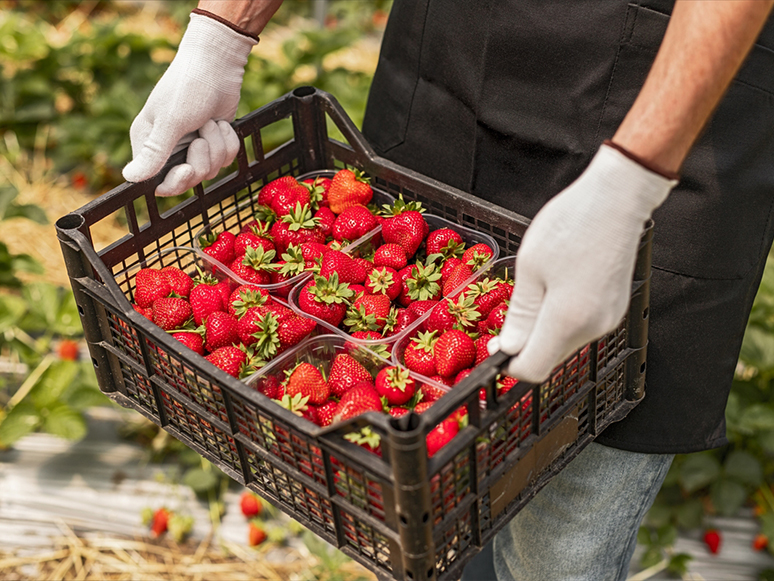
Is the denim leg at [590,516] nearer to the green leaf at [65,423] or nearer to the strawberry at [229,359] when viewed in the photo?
the strawberry at [229,359]

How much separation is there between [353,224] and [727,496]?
4.45 feet

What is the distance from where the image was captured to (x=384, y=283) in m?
1.35

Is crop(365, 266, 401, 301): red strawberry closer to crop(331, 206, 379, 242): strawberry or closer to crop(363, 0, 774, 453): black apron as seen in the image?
crop(331, 206, 379, 242): strawberry

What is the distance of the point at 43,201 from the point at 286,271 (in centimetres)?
243

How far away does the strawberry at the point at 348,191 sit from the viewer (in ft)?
4.80

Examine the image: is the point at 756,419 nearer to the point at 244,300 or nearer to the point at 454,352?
the point at 454,352

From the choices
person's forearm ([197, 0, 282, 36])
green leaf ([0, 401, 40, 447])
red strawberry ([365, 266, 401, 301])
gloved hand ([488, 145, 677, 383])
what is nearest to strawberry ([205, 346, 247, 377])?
red strawberry ([365, 266, 401, 301])

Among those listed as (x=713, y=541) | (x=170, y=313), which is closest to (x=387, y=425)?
(x=170, y=313)

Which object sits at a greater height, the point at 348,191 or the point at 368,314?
the point at 348,191

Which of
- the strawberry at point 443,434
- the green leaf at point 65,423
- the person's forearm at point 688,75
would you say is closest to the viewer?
the person's forearm at point 688,75

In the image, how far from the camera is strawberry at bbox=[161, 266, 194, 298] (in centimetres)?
135

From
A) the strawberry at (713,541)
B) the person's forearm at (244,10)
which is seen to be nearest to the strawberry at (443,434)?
the person's forearm at (244,10)

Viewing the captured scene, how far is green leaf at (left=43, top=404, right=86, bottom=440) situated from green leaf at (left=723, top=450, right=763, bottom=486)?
66.6 inches

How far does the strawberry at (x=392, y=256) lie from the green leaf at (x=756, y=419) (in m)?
1.15
